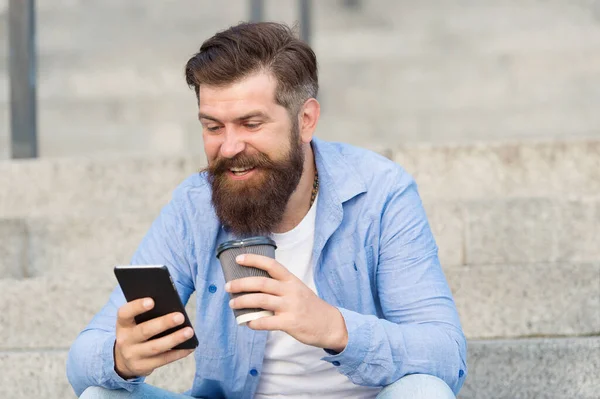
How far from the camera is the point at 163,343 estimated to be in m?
2.15

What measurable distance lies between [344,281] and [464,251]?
125cm

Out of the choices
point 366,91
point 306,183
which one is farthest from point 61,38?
point 306,183

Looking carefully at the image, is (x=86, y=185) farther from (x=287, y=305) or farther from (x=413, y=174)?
(x=287, y=305)

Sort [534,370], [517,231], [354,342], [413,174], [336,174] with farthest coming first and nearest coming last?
[413,174]
[517,231]
[534,370]
[336,174]
[354,342]

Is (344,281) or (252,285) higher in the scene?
(252,285)

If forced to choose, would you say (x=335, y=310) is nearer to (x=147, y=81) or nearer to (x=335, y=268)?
(x=335, y=268)

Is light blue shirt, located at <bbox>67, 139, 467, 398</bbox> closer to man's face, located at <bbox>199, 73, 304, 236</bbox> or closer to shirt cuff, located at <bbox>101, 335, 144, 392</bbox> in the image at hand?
shirt cuff, located at <bbox>101, 335, 144, 392</bbox>

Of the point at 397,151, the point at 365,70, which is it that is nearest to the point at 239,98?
the point at 397,151

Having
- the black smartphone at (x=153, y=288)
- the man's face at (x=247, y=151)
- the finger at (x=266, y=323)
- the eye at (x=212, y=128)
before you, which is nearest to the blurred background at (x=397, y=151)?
the man's face at (x=247, y=151)

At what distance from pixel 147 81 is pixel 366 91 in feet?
4.68

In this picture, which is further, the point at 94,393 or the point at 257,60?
the point at 257,60

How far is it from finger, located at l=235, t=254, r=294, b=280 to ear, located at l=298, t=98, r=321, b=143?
0.67 m

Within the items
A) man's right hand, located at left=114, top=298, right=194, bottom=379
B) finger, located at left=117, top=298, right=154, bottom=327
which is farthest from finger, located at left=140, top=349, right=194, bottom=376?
finger, located at left=117, top=298, right=154, bottom=327

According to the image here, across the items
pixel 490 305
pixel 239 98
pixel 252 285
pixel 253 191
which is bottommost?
pixel 490 305
